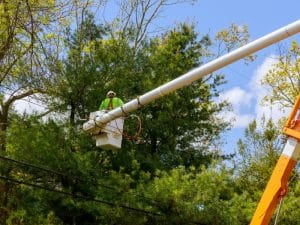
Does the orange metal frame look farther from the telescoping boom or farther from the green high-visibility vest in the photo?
the green high-visibility vest

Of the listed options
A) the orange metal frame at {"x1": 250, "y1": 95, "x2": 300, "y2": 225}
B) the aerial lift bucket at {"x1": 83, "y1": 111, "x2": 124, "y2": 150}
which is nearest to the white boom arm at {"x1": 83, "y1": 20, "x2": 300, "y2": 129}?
the aerial lift bucket at {"x1": 83, "y1": 111, "x2": 124, "y2": 150}

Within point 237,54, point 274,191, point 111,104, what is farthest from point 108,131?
point 274,191

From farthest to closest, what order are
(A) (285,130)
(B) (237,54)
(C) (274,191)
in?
(A) (285,130) → (C) (274,191) → (B) (237,54)

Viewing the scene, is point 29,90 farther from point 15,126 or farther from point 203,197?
point 203,197

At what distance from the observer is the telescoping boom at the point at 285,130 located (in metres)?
8.73

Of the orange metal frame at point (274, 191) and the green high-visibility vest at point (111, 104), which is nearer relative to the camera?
the orange metal frame at point (274, 191)

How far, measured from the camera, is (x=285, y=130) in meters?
10.2

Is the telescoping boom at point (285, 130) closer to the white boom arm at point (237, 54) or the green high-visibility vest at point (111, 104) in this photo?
the white boom arm at point (237, 54)

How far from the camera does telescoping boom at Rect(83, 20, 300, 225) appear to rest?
8734 millimetres

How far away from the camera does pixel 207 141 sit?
87.8ft

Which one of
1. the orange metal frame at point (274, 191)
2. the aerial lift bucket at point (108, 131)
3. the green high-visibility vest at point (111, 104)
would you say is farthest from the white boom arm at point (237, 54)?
the orange metal frame at point (274, 191)

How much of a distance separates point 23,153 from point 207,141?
9056 millimetres

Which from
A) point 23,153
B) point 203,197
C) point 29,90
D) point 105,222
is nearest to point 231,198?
point 203,197

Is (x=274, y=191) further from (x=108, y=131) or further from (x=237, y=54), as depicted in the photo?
(x=108, y=131)
